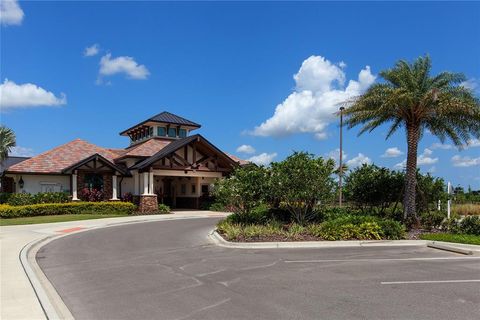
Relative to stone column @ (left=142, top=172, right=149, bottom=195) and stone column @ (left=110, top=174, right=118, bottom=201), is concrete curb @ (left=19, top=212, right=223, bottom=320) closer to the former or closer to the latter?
stone column @ (left=142, top=172, right=149, bottom=195)

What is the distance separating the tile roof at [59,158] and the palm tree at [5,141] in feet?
13.2

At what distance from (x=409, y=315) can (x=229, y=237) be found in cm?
973

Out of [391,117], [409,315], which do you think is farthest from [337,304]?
[391,117]

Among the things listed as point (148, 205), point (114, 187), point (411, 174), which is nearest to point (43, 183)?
point (114, 187)


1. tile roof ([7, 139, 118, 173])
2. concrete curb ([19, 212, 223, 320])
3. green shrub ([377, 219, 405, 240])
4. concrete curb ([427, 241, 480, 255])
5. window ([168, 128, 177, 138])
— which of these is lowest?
concrete curb ([427, 241, 480, 255])

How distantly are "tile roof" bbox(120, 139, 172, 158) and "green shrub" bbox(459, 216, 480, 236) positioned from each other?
24.7 meters

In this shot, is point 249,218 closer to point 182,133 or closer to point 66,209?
point 66,209

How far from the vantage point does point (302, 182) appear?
1759cm

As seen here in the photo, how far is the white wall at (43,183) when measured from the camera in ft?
107

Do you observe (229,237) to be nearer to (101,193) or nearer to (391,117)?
(391,117)

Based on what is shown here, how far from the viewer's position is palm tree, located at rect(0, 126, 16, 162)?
121ft

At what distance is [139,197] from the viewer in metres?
34.0

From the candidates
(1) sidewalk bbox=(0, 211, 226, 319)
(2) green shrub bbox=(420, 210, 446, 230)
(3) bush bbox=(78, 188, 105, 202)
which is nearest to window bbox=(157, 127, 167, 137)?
(3) bush bbox=(78, 188, 105, 202)

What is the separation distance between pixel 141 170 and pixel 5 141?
1362cm
